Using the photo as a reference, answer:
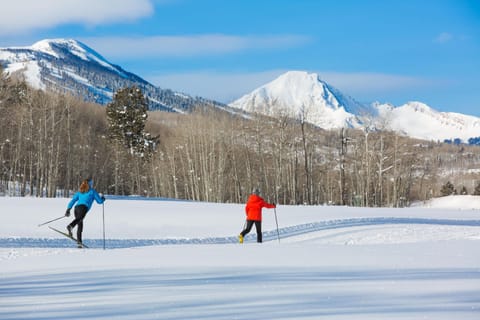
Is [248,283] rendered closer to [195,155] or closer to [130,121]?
[195,155]

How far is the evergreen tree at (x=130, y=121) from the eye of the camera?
2425 inches

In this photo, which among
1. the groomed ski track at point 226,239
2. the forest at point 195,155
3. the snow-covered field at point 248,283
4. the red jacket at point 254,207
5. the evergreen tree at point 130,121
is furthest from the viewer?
the evergreen tree at point 130,121

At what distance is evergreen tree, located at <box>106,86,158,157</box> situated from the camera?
61.6 meters

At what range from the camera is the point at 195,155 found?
53281 mm

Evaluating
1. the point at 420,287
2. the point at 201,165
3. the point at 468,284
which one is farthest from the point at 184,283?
the point at 201,165

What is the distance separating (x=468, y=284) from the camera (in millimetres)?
7090

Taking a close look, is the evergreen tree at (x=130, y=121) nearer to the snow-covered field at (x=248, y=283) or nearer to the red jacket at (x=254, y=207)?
the red jacket at (x=254, y=207)

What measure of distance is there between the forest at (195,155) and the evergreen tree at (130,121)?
0.39 ft

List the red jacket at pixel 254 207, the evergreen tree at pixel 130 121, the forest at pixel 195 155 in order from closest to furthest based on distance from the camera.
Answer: the red jacket at pixel 254 207
the forest at pixel 195 155
the evergreen tree at pixel 130 121

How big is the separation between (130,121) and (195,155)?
12922mm

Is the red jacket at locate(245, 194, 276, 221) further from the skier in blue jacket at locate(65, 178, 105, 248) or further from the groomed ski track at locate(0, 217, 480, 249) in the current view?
the skier in blue jacket at locate(65, 178, 105, 248)

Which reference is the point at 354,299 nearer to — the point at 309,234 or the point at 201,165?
the point at 309,234

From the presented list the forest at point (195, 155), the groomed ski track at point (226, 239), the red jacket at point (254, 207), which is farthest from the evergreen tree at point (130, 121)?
the red jacket at point (254, 207)

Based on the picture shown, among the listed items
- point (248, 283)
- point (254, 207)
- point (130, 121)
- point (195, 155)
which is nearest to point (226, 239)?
point (254, 207)
